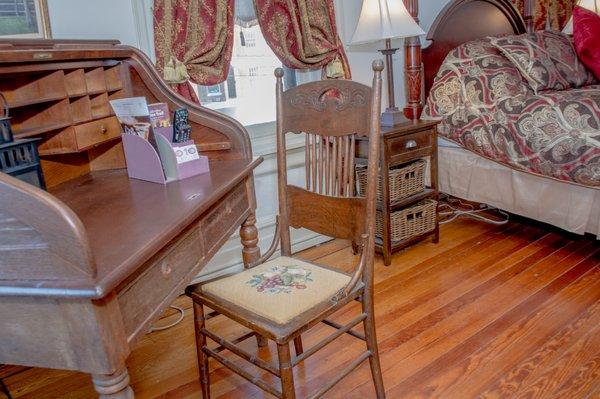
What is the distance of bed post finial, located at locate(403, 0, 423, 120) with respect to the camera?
271cm

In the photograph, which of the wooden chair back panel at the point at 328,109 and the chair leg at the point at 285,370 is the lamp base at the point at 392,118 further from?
the chair leg at the point at 285,370

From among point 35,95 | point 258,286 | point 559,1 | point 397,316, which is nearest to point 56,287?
point 258,286

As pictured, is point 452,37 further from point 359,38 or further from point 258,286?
point 258,286

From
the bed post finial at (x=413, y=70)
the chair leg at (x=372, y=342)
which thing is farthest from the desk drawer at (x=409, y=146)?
the chair leg at (x=372, y=342)

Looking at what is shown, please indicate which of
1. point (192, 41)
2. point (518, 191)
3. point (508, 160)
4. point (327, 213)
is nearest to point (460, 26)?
point (508, 160)

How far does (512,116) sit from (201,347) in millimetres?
1950

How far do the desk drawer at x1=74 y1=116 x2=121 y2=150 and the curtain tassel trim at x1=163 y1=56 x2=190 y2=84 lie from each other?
1.60 feet

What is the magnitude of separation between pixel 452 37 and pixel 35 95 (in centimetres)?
250

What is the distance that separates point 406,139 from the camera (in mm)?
2475

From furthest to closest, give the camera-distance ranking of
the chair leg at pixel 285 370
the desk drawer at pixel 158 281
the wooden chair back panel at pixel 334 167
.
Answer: the wooden chair back panel at pixel 334 167 → the chair leg at pixel 285 370 → the desk drawer at pixel 158 281

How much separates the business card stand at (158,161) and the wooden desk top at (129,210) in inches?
1.1

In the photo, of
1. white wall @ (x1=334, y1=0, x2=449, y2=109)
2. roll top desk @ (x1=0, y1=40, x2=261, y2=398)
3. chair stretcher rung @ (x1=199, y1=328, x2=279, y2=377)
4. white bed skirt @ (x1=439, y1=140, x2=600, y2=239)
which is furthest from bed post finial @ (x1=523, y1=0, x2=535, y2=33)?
chair stretcher rung @ (x1=199, y1=328, x2=279, y2=377)

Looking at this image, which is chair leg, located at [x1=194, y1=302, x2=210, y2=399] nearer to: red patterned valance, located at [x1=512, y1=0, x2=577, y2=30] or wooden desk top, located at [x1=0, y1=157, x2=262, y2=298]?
wooden desk top, located at [x1=0, y1=157, x2=262, y2=298]

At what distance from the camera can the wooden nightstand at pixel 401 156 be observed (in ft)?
7.89
